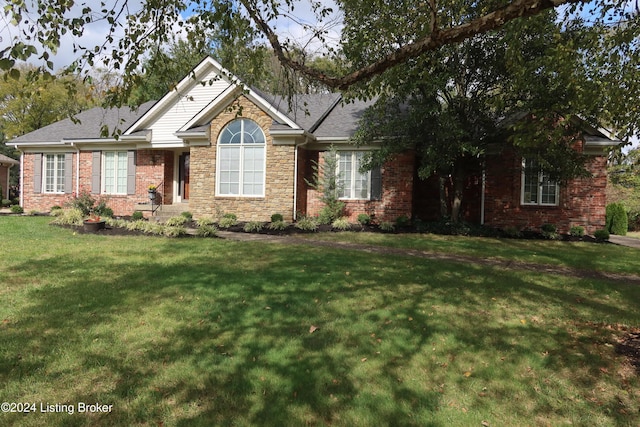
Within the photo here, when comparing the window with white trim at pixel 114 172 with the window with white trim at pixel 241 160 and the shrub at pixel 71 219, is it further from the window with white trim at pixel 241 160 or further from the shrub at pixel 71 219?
the window with white trim at pixel 241 160

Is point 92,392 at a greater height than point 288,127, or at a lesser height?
lesser

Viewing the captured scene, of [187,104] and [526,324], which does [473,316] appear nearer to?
[526,324]

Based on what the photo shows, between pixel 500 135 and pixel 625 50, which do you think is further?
pixel 500 135

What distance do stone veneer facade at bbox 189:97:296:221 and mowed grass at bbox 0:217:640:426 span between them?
732cm

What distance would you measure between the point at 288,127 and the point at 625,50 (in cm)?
983

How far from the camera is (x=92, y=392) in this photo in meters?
3.04

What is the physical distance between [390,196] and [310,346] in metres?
11.3

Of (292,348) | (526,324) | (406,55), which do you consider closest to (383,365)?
(292,348)

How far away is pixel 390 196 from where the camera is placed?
577 inches

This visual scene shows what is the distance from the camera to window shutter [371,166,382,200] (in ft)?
48.7

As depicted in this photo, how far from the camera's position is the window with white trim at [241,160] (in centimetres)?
1444

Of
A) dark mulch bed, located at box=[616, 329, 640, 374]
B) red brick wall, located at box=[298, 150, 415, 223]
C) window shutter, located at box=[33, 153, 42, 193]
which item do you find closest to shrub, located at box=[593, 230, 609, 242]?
red brick wall, located at box=[298, 150, 415, 223]

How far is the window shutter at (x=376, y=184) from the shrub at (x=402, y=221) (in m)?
1.22

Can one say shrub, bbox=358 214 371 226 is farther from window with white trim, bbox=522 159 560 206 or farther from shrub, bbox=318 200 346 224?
window with white trim, bbox=522 159 560 206
